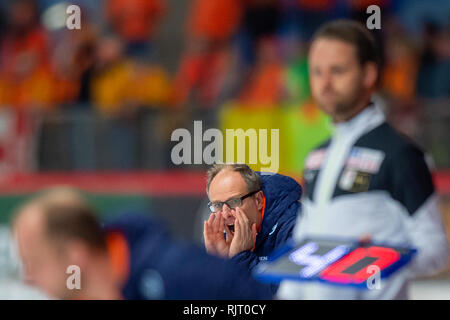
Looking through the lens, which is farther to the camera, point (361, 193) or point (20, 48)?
point (20, 48)

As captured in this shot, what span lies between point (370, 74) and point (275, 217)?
0.30m

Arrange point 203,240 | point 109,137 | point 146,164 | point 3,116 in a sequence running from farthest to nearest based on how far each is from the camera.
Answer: point 3,116, point 109,137, point 146,164, point 203,240

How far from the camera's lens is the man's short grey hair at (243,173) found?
0.97 m

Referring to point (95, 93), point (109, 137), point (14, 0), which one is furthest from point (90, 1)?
point (109, 137)

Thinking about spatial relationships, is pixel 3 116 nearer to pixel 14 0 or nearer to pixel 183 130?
pixel 14 0

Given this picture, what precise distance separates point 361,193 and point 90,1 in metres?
7.77

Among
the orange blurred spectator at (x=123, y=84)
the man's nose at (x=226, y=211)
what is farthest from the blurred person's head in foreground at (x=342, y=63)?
the orange blurred spectator at (x=123, y=84)

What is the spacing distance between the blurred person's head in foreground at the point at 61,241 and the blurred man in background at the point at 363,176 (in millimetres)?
346

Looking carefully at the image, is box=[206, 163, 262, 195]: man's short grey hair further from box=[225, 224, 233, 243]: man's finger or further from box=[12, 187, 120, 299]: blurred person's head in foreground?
box=[12, 187, 120, 299]: blurred person's head in foreground

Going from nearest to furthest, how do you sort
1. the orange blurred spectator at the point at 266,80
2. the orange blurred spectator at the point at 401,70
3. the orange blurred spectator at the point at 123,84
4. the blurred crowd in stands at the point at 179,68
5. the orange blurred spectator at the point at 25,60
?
the orange blurred spectator at the point at 266,80, the blurred crowd in stands at the point at 179,68, the orange blurred spectator at the point at 401,70, the orange blurred spectator at the point at 123,84, the orange blurred spectator at the point at 25,60

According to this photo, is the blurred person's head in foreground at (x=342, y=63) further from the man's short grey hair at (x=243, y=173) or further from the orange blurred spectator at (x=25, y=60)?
the orange blurred spectator at (x=25, y=60)

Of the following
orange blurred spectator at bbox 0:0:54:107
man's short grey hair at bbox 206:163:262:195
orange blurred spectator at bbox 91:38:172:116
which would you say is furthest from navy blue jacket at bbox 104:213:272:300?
orange blurred spectator at bbox 0:0:54:107
